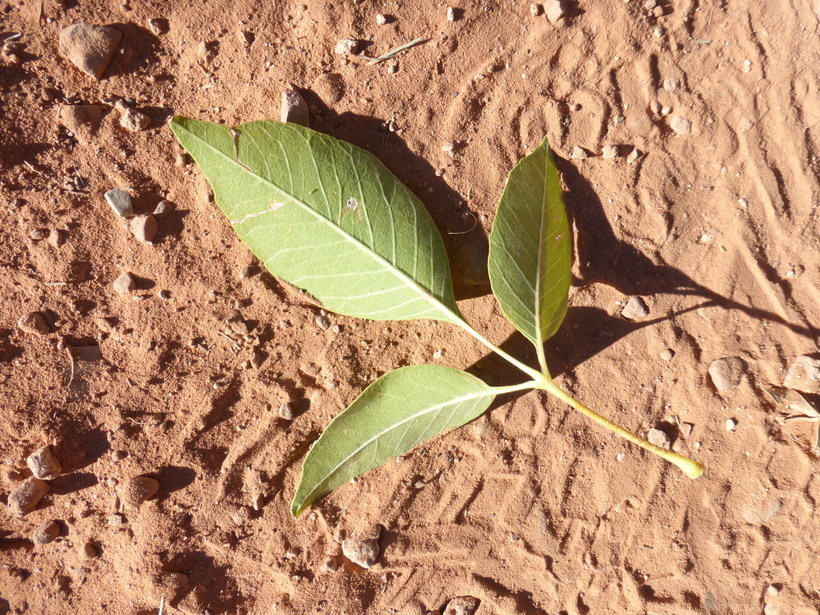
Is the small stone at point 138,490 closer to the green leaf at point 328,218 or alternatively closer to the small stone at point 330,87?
the green leaf at point 328,218

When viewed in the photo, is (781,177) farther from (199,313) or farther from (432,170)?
(199,313)

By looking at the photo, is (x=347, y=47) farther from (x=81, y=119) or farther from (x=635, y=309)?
(x=635, y=309)

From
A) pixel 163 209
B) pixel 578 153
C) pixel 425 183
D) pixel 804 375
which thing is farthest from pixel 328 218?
pixel 804 375

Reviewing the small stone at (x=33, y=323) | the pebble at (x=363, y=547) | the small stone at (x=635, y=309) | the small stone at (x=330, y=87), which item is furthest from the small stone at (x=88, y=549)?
the small stone at (x=635, y=309)

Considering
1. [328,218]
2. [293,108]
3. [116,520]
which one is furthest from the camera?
[116,520]

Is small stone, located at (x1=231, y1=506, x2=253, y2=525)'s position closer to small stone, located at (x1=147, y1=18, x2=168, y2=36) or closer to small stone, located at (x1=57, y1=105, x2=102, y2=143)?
small stone, located at (x1=57, y1=105, x2=102, y2=143)

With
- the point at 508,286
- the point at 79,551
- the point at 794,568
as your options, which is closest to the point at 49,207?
the point at 79,551
